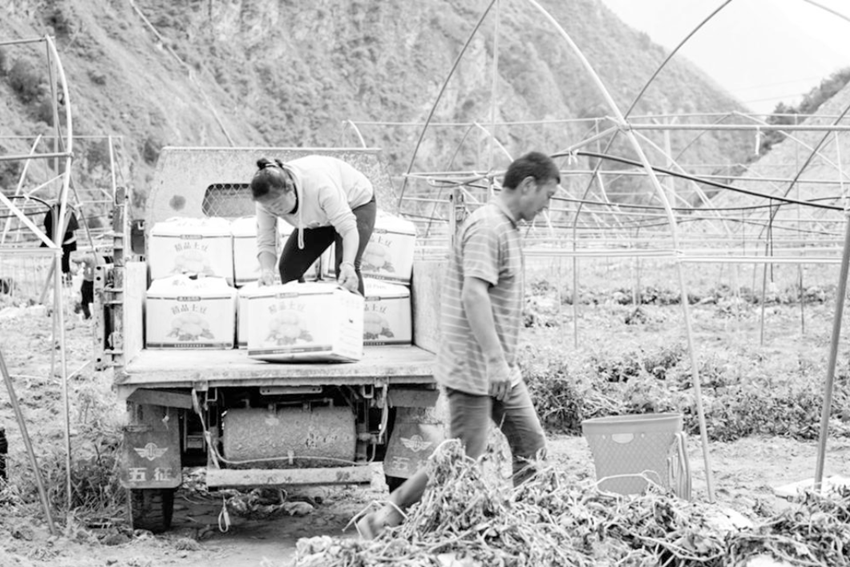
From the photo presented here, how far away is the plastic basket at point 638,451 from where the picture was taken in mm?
5254

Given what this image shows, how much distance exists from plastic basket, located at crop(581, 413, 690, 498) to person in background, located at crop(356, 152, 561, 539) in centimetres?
77

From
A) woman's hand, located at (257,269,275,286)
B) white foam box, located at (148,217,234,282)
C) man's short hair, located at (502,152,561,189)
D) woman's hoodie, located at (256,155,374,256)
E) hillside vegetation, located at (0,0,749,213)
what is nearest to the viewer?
man's short hair, located at (502,152,561,189)

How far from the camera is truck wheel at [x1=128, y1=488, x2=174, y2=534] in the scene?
5680 mm

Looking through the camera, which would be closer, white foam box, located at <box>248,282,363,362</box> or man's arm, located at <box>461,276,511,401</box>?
man's arm, located at <box>461,276,511,401</box>

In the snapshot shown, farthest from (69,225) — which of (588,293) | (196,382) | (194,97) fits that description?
(194,97)

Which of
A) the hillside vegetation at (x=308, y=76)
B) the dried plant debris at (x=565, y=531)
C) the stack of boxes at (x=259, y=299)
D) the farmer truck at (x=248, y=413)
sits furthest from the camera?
the hillside vegetation at (x=308, y=76)

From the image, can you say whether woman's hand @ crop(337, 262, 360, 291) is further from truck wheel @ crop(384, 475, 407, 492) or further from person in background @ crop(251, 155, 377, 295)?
truck wheel @ crop(384, 475, 407, 492)

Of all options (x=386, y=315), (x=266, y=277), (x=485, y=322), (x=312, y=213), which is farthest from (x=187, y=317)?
(x=485, y=322)

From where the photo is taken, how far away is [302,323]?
5.46m

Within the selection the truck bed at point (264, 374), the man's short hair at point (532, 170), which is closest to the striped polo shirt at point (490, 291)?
the man's short hair at point (532, 170)

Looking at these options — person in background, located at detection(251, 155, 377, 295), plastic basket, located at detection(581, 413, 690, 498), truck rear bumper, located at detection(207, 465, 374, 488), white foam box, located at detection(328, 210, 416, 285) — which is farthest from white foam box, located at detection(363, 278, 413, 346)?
plastic basket, located at detection(581, 413, 690, 498)

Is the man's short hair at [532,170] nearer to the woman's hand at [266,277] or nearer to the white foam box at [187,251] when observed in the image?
the woman's hand at [266,277]

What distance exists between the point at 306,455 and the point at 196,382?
0.67 m

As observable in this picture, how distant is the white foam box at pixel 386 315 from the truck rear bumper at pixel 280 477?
1.29 metres
